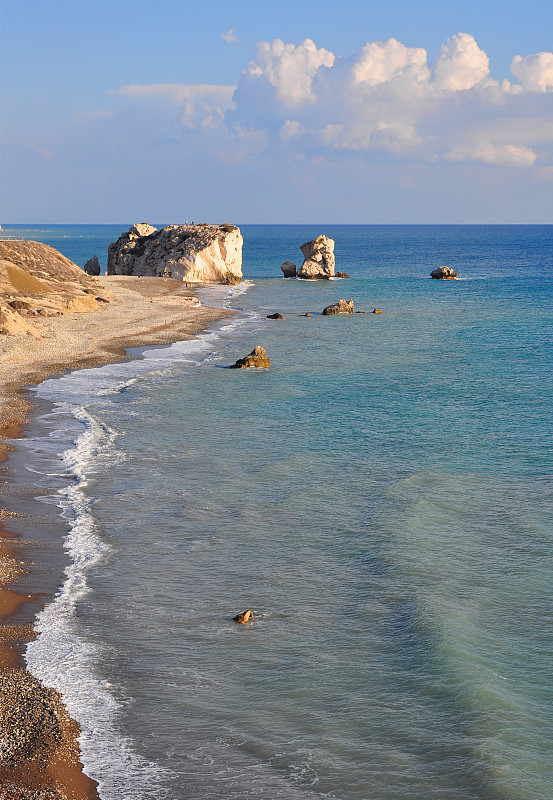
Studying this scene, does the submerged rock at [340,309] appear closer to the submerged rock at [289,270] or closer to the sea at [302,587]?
the sea at [302,587]

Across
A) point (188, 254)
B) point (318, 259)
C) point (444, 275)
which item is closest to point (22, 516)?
point (188, 254)

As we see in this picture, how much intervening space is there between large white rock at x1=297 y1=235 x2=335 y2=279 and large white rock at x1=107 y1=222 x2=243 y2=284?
1120 centimetres

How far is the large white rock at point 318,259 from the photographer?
107 meters

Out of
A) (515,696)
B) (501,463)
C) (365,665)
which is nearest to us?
(515,696)

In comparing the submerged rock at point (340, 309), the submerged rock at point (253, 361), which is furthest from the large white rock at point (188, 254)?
the submerged rock at point (253, 361)

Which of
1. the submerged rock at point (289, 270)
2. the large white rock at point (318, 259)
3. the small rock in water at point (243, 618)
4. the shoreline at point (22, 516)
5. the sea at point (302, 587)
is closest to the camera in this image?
the shoreline at point (22, 516)

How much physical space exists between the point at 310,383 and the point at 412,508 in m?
Result: 19.2

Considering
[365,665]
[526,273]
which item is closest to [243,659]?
[365,665]

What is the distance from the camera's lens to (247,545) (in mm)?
19625

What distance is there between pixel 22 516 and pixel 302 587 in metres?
8.41

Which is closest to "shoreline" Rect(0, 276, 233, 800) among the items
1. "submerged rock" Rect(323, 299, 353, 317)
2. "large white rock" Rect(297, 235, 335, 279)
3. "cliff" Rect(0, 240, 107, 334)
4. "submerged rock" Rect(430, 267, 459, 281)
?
"cliff" Rect(0, 240, 107, 334)

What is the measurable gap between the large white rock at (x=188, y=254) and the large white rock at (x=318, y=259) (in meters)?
11.2

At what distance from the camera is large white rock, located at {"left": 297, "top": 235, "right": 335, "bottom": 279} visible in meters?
107

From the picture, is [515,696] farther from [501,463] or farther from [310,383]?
[310,383]
